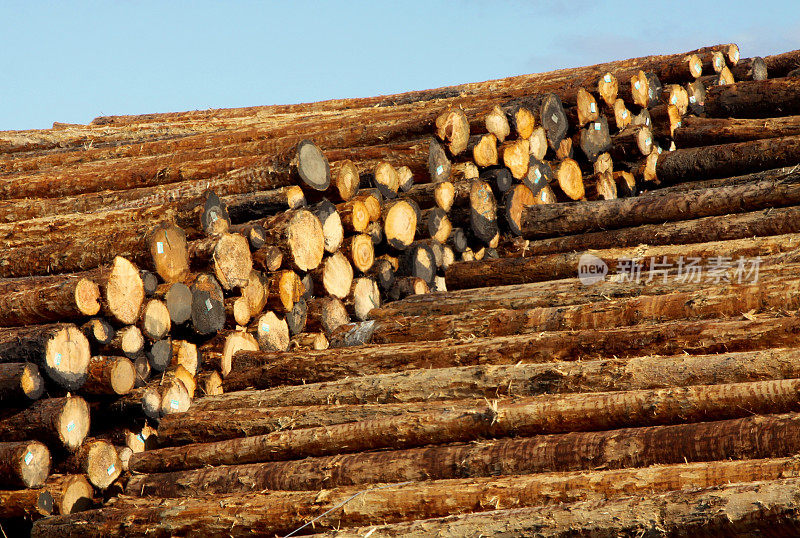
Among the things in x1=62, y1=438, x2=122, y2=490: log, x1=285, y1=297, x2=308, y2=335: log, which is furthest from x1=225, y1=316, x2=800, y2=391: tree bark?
x1=62, y1=438, x2=122, y2=490: log

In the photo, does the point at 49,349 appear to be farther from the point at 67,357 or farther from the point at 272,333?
the point at 272,333

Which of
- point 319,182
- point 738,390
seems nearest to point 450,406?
point 738,390

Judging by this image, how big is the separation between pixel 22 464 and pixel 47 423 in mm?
346

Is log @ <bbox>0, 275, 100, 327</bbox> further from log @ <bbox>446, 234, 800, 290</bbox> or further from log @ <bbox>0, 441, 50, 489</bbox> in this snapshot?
log @ <bbox>446, 234, 800, 290</bbox>

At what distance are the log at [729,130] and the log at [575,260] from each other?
14.4ft

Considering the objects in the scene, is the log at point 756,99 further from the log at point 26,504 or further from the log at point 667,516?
the log at point 26,504

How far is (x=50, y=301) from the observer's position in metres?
6.63

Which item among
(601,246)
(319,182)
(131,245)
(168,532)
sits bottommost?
(168,532)

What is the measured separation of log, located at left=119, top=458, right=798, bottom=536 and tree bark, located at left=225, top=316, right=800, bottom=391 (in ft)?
4.63

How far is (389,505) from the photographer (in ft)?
16.4

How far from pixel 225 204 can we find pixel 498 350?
141 inches

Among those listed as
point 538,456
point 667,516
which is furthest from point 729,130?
point 667,516

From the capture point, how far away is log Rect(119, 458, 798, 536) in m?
4.29

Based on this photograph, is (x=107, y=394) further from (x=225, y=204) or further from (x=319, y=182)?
(x=319, y=182)
